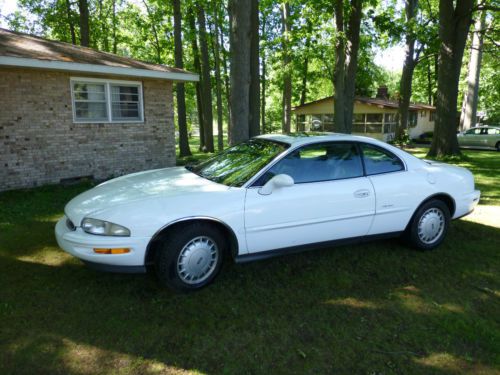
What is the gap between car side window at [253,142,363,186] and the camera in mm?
3908

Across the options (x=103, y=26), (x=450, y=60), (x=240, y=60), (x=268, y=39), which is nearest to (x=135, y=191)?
(x=240, y=60)

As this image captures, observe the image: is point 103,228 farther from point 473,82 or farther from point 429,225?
point 473,82

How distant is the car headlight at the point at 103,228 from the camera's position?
3256 mm

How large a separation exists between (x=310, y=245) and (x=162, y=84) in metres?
8.22

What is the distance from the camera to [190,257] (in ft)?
11.3

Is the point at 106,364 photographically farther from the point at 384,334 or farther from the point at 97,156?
the point at 97,156

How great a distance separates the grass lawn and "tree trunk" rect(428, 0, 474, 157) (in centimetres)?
1017

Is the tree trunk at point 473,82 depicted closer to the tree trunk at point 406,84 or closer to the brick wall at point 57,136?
the tree trunk at point 406,84

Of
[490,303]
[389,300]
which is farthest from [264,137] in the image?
[490,303]

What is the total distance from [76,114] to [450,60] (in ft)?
40.7

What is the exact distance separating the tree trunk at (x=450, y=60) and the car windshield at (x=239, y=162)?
37.1ft

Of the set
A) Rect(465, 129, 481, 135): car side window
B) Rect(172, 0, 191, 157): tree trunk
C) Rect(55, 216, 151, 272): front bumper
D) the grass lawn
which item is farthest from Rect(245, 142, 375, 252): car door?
Rect(465, 129, 481, 135): car side window

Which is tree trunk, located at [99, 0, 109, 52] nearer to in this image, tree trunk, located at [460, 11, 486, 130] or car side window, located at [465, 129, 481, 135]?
tree trunk, located at [460, 11, 486, 130]

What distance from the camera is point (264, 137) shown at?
4746 millimetres
